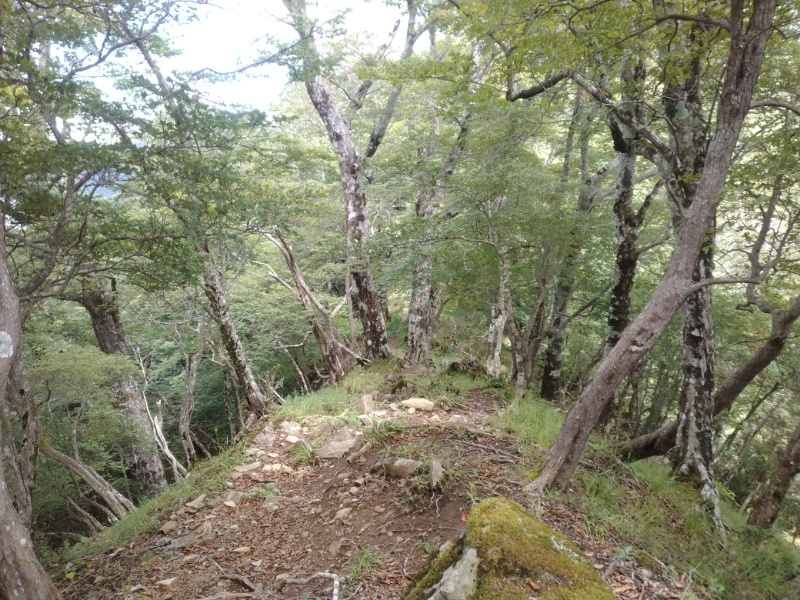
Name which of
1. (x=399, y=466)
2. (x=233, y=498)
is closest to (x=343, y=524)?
(x=399, y=466)

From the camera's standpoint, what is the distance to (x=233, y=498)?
509 cm

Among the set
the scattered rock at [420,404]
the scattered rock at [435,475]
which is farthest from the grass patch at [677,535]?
the scattered rock at [420,404]

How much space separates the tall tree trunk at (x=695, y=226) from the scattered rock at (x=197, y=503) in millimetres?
3771

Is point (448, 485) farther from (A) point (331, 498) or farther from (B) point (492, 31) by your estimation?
(B) point (492, 31)

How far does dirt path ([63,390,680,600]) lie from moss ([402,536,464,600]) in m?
0.74

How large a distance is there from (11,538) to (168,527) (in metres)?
1.75

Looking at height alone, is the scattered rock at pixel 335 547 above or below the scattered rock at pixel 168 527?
above

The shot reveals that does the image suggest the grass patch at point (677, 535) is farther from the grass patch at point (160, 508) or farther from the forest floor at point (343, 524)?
the grass patch at point (160, 508)

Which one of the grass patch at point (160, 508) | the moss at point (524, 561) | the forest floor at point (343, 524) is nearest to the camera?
the moss at point (524, 561)

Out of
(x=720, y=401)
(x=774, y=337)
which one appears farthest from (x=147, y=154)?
(x=720, y=401)

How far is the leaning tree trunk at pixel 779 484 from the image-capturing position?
6.56 meters

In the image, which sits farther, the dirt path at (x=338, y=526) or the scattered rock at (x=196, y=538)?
the scattered rock at (x=196, y=538)

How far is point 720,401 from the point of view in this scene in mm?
6312

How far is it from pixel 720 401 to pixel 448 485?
475cm
